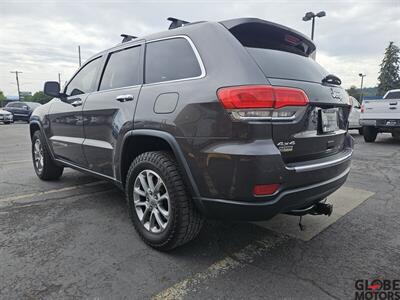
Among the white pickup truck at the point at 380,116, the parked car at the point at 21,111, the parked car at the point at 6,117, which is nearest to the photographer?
the white pickup truck at the point at 380,116

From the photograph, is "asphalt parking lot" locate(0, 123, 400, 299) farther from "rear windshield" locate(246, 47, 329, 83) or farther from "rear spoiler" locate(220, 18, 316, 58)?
"rear spoiler" locate(220, 18, 316, 58)

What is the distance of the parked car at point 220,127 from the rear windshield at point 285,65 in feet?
0.04

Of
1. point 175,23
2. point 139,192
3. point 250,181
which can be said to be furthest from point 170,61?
point 250,181

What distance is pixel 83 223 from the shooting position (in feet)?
10.7

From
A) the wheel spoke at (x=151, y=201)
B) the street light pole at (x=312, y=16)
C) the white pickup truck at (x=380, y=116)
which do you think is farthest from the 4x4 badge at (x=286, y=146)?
the street light pole at (x=312, y=16)

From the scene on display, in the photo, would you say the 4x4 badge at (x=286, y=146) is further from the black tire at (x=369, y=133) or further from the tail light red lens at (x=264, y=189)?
the black tire at (x=369, y=133)

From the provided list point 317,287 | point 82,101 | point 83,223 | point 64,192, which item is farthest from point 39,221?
point 317,287

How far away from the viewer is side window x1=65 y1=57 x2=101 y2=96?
12.2 ft

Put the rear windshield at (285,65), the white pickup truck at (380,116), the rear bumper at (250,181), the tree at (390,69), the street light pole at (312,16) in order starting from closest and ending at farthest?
the rear bumper at (250,181), the rear windshield at (285,65), the white pickup truck at (380,116), the street light pole at (312,16), the tree at (390,69)

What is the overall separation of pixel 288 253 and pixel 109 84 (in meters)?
2.45

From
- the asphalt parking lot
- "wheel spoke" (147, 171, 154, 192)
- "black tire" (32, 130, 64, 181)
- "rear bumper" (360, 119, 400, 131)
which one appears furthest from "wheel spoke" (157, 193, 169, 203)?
"rear bumper" (360, 119, 400, 131)

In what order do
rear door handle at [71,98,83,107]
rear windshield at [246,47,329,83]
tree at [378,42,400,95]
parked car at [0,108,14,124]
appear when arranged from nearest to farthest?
rear windshield at [246,47,329,83] → rear door handle at [71,98,83,107] → parked car at [0,108,14,124] → tree at [378,42,400,95]

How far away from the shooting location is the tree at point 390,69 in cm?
5553

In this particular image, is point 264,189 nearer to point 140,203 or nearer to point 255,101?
point 255,101
